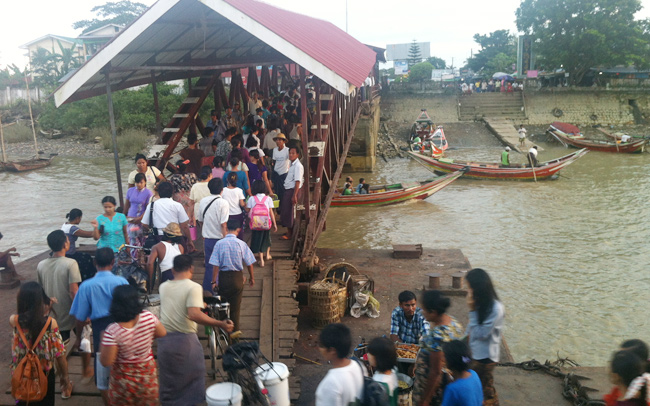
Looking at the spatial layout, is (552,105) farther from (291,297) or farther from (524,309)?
(291,297)

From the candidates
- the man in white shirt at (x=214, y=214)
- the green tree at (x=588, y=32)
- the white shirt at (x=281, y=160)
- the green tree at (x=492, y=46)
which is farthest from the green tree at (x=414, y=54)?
the man in white shirt at (x=214, y=214)

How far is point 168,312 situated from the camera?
4.08 m

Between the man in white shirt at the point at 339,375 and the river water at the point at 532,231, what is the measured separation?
5.79 meters

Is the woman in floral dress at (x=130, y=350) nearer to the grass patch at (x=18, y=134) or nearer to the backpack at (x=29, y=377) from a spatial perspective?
the backpack at (x=29, y=377)

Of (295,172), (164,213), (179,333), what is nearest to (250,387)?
(179,333)

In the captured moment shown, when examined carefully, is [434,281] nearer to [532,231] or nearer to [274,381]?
[274,381]

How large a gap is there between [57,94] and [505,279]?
9.28 m

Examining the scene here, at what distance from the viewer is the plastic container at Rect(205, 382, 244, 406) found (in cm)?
381

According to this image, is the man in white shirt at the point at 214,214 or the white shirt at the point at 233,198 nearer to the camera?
the man in white shirt at the point at 214,214

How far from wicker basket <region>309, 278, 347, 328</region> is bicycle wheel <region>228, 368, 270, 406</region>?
298 centimetres

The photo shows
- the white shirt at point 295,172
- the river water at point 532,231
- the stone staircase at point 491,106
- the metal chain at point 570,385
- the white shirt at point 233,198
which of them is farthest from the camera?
the stone staircase at point 491,106

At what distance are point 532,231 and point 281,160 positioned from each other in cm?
991

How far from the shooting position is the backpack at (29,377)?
3.99m

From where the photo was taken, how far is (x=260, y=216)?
6711 mm
